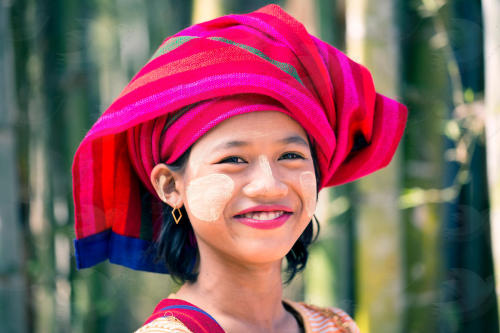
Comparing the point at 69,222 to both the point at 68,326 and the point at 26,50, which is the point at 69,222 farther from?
the point at 26,50

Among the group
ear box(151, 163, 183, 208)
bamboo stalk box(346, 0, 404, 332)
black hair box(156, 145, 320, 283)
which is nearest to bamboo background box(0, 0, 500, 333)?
bamboo stalk box(346, 0, 404, 332)

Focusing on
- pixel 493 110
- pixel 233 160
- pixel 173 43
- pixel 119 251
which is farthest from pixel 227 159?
pixel 493 110

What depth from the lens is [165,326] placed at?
1101 mm

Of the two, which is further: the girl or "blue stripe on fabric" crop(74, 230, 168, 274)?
"blue stripe on fabric" crop(74, 230, 168, 274)

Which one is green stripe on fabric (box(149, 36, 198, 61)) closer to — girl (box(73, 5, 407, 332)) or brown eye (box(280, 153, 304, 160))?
girl (box(73, 5, 407, 332))

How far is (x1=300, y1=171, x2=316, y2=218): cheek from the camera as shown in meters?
1.17

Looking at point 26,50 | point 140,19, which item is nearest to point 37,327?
point 26,50

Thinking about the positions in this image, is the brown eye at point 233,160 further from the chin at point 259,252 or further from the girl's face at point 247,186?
the chin at point 259,252

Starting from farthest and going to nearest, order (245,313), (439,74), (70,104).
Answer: (70,104) → (439,74) → (245,313)

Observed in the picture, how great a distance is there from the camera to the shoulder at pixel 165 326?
1090 millimetres

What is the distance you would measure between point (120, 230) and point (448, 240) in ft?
4.12

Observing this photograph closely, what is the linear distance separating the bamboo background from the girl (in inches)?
29.4

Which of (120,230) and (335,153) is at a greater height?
(335,153)

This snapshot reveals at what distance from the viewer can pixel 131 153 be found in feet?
4.15
